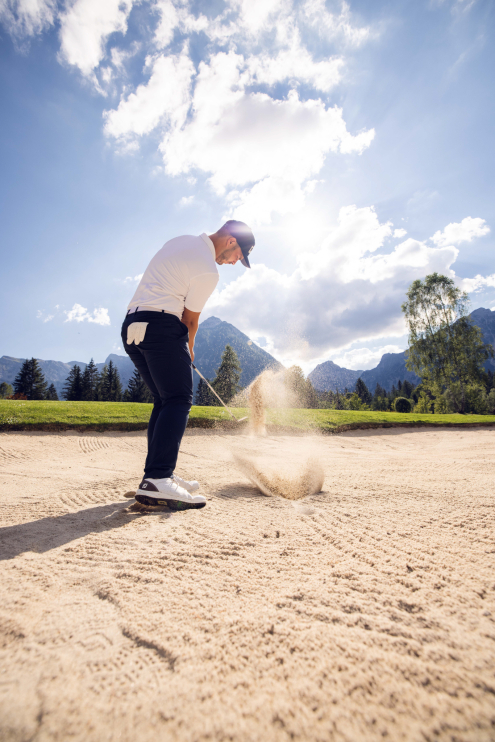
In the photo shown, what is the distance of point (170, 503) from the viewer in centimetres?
262

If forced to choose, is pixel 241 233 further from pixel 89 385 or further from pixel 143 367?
pixel 89 385

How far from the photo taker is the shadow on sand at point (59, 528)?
184 cm

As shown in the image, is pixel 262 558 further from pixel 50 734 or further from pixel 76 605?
pixel 50 734

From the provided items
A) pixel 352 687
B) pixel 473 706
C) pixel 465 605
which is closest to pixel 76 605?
pixel 352 687

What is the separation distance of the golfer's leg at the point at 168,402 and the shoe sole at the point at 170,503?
177 mm

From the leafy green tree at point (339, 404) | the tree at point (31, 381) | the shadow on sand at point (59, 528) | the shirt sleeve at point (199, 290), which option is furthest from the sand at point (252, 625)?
the leafy green tree at point (339, 404)

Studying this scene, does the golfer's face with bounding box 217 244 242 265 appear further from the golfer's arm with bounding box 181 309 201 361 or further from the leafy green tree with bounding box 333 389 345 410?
the leafy green tree with bounding box 333 389 345 410

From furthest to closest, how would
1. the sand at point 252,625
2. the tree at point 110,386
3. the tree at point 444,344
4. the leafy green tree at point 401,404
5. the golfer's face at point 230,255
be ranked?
the tree at point 110,386 < the leafy green tree at point 401,404 < the tree at point 444,344 < the golfer's face at point 230,255 < the sand at point 252,625

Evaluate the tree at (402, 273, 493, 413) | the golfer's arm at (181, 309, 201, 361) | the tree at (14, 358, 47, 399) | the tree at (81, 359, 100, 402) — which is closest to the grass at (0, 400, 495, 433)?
the golfer's arm at (181, 309, 201, 361)

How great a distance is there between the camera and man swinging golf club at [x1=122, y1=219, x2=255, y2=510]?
8.76ft

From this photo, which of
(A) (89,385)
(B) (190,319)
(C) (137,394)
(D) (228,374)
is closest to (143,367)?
(B) (190,319)

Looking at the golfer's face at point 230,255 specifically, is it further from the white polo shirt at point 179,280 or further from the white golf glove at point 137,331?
the white golf glove at point 137,331

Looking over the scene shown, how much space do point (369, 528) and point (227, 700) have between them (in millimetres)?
1464

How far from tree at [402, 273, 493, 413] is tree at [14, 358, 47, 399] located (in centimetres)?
5116
